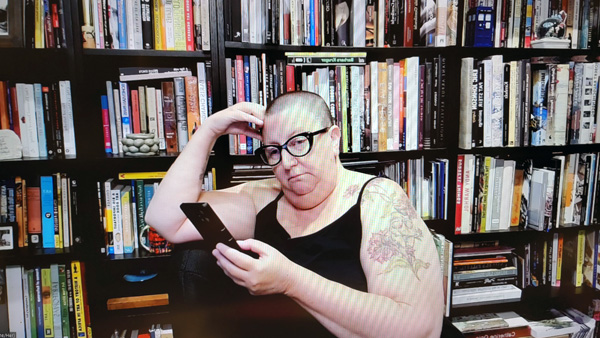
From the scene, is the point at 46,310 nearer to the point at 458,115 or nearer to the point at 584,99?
the point at 458,115

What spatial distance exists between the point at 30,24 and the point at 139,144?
1.39 feet

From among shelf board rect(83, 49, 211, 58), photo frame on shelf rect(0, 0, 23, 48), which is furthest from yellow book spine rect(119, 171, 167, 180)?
photo frame on shelf rect(0, 0, 23, 48)

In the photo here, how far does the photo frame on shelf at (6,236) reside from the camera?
120 centimetres

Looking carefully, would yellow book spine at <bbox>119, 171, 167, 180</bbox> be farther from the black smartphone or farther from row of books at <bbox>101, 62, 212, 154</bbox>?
the black smartphone

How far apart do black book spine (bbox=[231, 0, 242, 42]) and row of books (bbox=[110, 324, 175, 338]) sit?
908 mm

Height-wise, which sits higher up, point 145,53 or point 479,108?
point 145,53

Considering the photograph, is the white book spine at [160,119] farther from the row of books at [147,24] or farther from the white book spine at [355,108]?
the white book spine at [355,108]

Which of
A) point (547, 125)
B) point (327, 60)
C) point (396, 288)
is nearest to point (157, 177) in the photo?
point (327, 60)

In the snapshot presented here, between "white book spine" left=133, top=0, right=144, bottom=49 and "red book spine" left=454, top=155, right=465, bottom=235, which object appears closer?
"white book spine" left=133, top=0, right=144, bottom=49

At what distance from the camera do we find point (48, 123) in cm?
120

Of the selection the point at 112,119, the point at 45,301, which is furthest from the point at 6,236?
the point at 112,119

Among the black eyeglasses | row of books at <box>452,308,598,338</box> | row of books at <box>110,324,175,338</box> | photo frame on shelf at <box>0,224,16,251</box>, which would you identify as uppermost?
the black eyeglasses

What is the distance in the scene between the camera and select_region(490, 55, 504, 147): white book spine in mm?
1364

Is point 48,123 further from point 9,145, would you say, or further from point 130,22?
point 130,22
